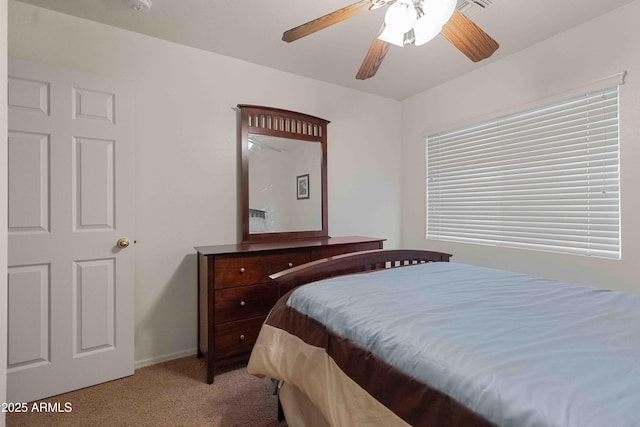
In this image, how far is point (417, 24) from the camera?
146 cm

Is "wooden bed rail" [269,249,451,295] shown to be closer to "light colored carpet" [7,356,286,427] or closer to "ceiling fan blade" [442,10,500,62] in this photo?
"light colored carpet" [7,356,286,427]

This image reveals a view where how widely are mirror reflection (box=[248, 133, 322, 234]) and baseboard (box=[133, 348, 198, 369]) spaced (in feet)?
3.53

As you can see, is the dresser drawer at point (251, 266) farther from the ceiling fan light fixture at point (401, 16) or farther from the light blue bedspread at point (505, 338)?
the ceiling fan light fixture at point (401, 16)

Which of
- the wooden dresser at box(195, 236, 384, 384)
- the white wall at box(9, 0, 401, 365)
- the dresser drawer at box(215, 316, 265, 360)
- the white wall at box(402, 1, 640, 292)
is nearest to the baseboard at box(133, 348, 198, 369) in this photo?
the white wall at box(9, 0, 401, 365)

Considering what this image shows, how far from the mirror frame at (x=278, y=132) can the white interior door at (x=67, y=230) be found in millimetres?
839

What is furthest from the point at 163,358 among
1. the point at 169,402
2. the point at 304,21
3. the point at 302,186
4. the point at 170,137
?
the point at 304,21

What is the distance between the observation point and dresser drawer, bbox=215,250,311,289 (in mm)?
2059

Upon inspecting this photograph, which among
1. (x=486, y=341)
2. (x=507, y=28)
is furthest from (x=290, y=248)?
(x=507, y=28)

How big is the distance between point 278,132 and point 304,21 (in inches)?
36.7

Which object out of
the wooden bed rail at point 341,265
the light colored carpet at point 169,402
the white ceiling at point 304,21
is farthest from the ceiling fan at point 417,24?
the light colored carpet at point 169,402

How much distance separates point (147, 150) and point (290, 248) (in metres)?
1.31

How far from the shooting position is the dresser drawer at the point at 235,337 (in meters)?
2.07

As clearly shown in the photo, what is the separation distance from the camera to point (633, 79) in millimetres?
1996

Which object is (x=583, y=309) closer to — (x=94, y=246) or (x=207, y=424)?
(x=207, y=424)
